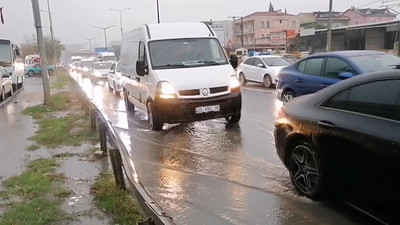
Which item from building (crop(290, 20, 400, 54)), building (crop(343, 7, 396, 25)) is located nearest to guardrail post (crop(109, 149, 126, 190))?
building (crop(290, 20, 400, 54))

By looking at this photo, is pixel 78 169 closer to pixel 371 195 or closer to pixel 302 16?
pixel 371 195

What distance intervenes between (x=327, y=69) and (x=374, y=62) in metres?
1.05

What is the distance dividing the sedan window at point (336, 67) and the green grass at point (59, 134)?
540 cm

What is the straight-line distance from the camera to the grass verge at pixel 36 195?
444 cm

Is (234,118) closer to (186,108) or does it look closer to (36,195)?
(186,108)

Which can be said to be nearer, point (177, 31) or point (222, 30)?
point (177, 31)

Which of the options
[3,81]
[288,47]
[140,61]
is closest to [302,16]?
[288,47]

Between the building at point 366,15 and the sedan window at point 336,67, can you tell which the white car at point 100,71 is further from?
the building at point 366,15

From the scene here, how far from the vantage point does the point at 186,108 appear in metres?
8.40

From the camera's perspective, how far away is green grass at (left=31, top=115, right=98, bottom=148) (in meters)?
8.52

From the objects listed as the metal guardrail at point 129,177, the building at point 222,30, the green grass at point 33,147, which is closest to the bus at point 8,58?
the green grass at point 33,147

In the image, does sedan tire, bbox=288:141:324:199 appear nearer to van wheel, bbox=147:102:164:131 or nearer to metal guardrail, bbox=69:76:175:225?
metal guardrail, bbox=69:76:175:225

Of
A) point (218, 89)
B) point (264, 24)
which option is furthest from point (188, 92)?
point (264, 24)

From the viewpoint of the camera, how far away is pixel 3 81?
60.0ft
